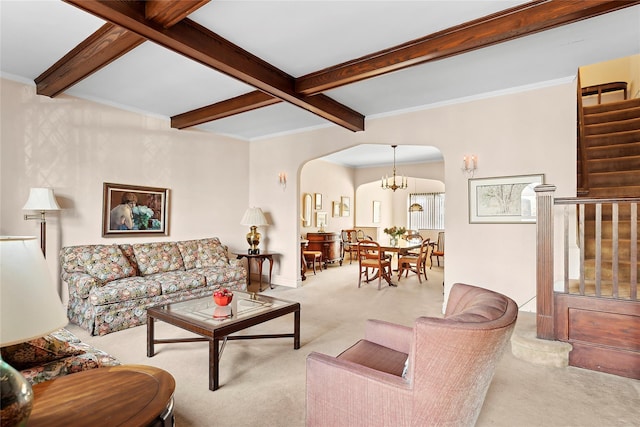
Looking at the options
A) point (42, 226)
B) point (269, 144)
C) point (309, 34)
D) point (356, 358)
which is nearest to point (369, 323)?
point (356, 358)

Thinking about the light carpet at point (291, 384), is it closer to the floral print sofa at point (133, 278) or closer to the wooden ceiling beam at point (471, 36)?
the floral print sofa at point (133, 278)

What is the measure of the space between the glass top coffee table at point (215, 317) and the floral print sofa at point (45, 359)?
0.82 m

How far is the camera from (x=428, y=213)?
10516 millimetres

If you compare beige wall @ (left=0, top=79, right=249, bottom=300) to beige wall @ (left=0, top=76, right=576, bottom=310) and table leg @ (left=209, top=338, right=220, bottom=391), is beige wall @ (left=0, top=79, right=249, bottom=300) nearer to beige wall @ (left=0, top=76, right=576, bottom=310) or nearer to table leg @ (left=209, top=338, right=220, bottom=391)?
beige wall @ (left=0, top=76, right=576, bottom=310)

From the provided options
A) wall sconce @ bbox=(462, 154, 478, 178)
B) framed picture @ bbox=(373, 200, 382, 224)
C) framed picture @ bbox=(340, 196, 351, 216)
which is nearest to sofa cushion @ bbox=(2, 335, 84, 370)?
wall sconce @ bbox=(462, 154, 478, 178)

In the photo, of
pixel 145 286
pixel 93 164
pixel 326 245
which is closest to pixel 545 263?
pixel 145 286

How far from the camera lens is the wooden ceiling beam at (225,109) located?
13.7 ft

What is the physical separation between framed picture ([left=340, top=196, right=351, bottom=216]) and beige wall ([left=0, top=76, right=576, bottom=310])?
3.73 m

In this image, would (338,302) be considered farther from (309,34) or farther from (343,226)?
(343,226)

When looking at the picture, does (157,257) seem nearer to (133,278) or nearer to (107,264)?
(133,278)

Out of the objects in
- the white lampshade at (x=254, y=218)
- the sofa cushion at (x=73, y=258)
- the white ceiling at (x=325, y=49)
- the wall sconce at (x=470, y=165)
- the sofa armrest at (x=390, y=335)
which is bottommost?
the sofa armrest at (x=390, y=335)

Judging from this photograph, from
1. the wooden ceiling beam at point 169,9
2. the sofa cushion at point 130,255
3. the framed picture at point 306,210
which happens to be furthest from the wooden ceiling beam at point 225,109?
the framed picture at point 306,210

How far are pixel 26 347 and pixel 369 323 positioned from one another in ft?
6.15

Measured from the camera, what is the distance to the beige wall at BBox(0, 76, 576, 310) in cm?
385
